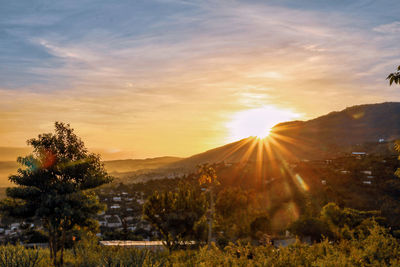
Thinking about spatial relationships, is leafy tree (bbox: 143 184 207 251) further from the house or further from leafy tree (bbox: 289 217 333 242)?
the house

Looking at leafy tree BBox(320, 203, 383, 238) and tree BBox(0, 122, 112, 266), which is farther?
leafy tree BBox(320, 203, 383, 238)

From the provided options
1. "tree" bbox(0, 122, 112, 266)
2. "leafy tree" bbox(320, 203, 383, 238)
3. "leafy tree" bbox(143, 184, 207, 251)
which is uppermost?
"tree" bbox(0, 122, 112, 266)

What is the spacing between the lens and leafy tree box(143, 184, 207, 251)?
112ft

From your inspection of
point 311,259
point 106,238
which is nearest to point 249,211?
point 106,238

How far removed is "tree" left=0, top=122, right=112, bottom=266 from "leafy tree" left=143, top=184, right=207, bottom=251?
1803 centimetres

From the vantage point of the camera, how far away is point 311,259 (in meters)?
10.1

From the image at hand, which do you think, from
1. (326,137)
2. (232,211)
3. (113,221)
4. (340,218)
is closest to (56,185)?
(340,218)

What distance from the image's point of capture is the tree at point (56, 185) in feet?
50.9

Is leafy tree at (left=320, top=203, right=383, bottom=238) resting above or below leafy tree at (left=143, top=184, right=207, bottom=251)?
below

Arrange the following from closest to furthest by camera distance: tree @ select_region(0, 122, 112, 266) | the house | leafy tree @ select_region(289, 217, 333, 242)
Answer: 1. tree @ select_region(0, 122, 112, 266)
2. leafy tree @ select_region(289, 217, 333, 242)
3. the house

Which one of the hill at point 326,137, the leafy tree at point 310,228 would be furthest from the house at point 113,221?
the hill at point 326,137

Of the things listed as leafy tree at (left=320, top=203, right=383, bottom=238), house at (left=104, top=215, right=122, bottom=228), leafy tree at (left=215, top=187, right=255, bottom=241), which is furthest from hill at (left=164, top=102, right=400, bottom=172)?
leafy tree at (left=320, top=203, right=383, bottom=238)

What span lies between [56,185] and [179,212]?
1999cm

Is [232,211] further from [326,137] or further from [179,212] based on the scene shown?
[326,137]
